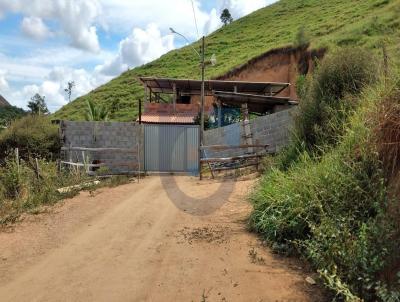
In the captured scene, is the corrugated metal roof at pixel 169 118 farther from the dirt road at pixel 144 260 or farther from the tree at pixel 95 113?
the dirt road at pixel 144 260

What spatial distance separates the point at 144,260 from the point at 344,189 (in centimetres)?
262

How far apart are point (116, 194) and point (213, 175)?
3913 mm

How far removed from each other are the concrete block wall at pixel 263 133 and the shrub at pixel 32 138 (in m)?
7.74

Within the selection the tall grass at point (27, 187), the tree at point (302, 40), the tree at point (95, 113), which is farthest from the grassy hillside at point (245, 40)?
the tall grass at point (27, 187)

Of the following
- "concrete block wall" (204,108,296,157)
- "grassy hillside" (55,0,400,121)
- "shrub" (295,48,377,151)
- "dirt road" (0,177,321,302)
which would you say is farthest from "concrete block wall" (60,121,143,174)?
"grassy hillside" (55,0,400,121)

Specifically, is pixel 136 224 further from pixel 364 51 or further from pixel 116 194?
pixel 364 51

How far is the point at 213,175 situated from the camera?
14797 millimetres

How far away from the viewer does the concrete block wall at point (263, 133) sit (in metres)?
13.3

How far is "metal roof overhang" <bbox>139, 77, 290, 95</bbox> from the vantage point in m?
29.3

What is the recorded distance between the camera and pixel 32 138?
21.3 m

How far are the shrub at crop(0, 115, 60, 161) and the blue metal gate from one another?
4746 millimetres

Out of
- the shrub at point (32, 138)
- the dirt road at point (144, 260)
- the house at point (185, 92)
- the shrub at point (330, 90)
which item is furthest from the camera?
the house at point (185, 92)

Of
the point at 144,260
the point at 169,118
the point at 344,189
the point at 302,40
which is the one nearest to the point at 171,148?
the point at 169,118

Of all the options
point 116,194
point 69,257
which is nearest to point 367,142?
point 69,257
